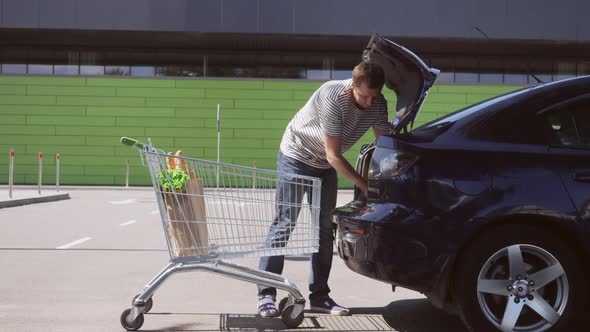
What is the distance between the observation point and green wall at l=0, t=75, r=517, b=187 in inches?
1028

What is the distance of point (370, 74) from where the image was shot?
4.55 meters

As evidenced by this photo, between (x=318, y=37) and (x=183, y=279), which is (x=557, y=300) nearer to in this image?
(x=183, y=279)

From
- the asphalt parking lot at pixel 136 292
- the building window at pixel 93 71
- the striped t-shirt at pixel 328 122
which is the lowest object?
the asphalt parking lot at pixel 136 292

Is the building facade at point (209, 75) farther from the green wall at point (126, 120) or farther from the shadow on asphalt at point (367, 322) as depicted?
the shadow on asphalt at point (367, 322)

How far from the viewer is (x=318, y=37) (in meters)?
24.8

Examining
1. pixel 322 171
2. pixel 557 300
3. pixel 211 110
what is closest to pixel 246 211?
pixel 322 171

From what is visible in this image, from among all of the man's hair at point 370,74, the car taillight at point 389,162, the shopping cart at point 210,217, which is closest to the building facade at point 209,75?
the man's hair at point 370,74

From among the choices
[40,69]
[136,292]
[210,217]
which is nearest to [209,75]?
[40,69]

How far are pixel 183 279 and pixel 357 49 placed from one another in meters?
20.8

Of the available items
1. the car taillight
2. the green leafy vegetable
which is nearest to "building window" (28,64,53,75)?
the green leafy vegetable

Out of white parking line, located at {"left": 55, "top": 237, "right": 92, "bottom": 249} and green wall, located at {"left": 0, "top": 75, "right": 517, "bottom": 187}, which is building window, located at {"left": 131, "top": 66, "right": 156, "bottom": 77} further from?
white parking line, located at {"left": 55, "top": 237, "right": 92, "bottom": 249}

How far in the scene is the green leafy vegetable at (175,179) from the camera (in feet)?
14.0

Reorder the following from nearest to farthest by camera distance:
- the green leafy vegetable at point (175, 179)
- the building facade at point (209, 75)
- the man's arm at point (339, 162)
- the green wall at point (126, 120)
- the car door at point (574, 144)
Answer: the car door at point (574, 144), the green leafy vegetable at point (175, 179), the man's arm at point (339, 162), the building facade at point (209, 75), the green wall at point (126, 120)

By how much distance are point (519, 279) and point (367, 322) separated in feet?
3.87
